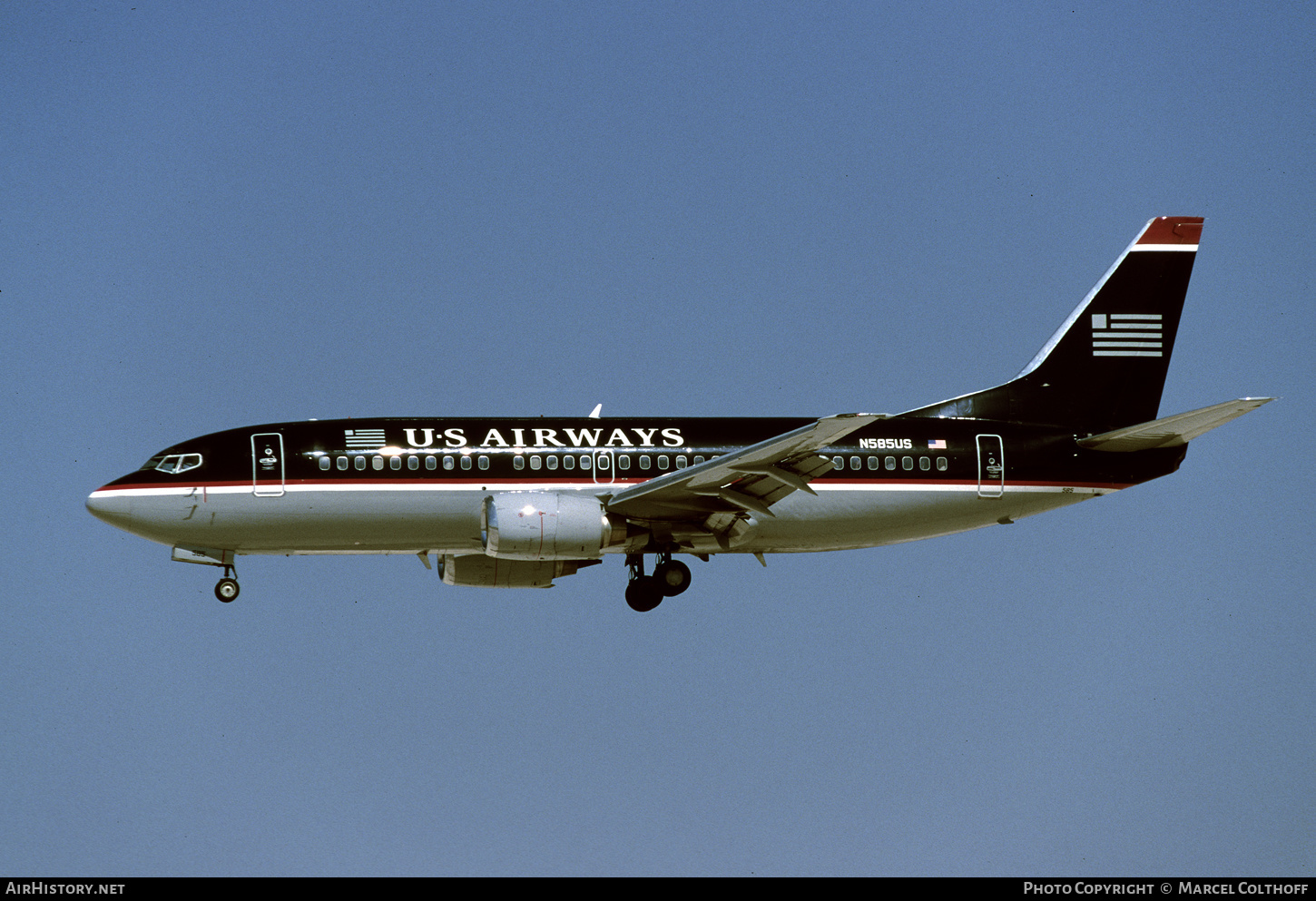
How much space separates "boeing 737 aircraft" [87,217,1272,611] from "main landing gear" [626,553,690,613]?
0.16 ft

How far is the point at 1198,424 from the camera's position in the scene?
48.1 meters

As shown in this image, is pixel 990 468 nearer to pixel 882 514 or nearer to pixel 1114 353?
pixel 882 514

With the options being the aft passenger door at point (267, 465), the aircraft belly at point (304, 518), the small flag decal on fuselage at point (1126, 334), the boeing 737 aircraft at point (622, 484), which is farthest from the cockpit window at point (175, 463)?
the small flag decal on fuselage at point (1126, 334)

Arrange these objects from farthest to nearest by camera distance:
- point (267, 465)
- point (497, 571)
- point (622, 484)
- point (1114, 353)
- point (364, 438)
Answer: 1. point (1114, 353)
2. point (497, 571)
3. point (622, 484)
4. point (364, 438)
5. point (267, 465)

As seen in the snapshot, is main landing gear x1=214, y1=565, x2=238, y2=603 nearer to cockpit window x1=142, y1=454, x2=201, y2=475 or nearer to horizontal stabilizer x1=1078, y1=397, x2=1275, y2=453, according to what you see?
cockpit window x1=142, y1=454, x2=201, y2=475

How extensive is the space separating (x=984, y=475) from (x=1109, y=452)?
374 centimetres

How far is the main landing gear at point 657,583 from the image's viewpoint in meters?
49.4

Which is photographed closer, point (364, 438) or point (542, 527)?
point (542, 527)

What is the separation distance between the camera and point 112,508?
4678cm

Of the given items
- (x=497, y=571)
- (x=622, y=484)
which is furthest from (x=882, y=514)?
(x=497, y=571)

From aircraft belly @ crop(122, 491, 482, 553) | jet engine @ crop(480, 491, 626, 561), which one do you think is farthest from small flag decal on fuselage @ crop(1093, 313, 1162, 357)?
aircraft belly @ crop(122, 491, 482, 553)

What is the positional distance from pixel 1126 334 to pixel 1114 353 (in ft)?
2.81

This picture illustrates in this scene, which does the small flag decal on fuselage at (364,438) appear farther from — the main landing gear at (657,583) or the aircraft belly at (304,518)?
the main landing gear at (657,583)
